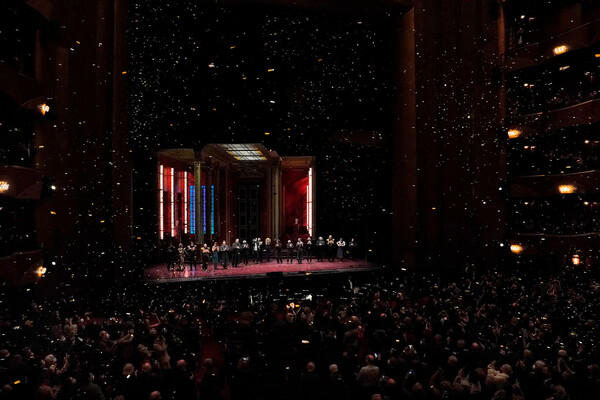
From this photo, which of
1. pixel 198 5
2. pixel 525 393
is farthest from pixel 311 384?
pixel 198 5

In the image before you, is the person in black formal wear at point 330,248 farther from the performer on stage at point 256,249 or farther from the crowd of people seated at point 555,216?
the crowd of people seated at point 555,216

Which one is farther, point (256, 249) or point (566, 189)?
point (256, 249)

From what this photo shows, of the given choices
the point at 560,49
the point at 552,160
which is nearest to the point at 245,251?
the point at 552,160

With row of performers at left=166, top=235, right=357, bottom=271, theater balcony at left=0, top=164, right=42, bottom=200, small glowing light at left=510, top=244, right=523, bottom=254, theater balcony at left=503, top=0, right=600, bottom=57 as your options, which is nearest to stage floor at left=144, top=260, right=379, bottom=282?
row of performers at left=166, top=235, right=357, bottom=271

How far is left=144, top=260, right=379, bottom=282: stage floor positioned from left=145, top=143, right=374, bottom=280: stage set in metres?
0.04

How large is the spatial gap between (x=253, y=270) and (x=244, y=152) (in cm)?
813

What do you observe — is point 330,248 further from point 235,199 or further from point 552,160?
point 552,160

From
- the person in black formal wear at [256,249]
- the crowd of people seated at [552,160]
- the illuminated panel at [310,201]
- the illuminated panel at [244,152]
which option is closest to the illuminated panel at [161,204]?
the illuminated panel at [244,152]

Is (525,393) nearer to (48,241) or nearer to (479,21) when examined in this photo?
(48,241)

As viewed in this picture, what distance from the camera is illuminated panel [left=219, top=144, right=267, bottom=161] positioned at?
2375 cm

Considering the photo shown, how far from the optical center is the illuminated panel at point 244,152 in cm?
2375

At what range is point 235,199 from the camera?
2883 cm

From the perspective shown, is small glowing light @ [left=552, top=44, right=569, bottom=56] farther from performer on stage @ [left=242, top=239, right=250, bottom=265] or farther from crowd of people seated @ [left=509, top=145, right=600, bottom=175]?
performer on stage @ [left=242, top=239, right=250, bottom=265]

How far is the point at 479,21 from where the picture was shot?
21734 millimetres
